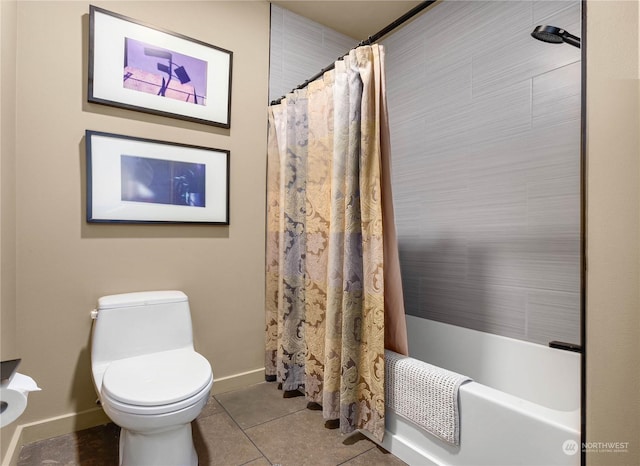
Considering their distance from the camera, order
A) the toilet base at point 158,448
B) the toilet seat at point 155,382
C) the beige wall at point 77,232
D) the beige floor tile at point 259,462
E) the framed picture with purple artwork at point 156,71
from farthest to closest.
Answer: the framed picture with purple artwork at point 156,71, the beige wall at point 77,232, the beige floor tile at point 259,462, the toilet base at point 158,448, the toilet seat at point 155,382

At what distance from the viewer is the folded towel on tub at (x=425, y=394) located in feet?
4.31

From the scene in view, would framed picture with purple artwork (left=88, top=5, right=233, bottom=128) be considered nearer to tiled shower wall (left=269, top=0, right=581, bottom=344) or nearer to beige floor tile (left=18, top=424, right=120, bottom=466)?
tiled shower wall (left=269, top=0, right=581, bottom=344)

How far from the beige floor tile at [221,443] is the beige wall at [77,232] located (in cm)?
40

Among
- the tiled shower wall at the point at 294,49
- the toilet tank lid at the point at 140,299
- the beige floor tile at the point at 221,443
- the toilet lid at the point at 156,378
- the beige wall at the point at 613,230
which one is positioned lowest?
A: the beige floor tile at the point at 221,443

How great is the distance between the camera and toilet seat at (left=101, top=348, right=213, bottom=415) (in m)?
1.25

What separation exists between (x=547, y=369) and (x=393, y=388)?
85 cm

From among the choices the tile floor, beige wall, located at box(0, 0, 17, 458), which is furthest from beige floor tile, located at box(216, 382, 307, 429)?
beige wall, located at box(0, 0, 17, 458)

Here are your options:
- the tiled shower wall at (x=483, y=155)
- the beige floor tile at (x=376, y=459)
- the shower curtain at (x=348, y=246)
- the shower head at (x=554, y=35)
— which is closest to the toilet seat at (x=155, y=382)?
the shower curtain at (x=348, y=246)

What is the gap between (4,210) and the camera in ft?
4.74

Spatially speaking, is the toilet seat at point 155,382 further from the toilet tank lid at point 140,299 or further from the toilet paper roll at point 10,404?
the toilet paper roll at point 10,404

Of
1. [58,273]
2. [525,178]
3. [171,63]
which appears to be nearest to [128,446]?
[58,273]

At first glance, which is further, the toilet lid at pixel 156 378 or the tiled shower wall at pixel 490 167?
the tiled shower wall at pixel 490 167

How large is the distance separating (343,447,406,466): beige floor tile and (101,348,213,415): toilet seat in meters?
0.77

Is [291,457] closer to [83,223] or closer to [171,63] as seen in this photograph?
[83,223]
